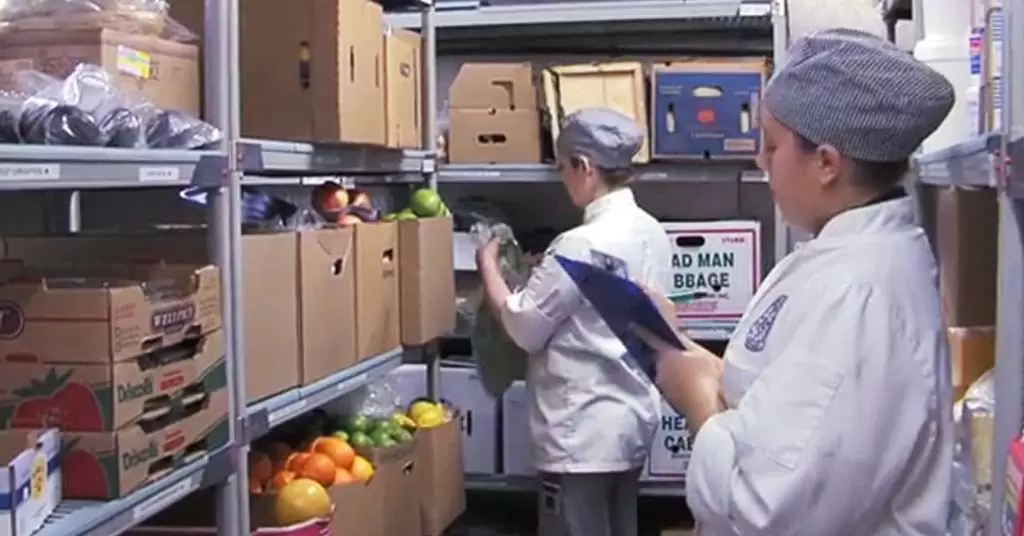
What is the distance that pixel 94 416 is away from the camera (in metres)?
2.04

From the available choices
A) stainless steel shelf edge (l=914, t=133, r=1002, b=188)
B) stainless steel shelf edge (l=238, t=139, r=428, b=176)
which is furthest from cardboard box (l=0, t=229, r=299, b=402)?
stainless steel shelf edge (l=914, t=133, r=1002, b=188)

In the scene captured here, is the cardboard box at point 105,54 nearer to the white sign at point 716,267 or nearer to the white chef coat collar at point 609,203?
the white chef coat collar at point 609,203

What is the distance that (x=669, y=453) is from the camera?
4.54 m

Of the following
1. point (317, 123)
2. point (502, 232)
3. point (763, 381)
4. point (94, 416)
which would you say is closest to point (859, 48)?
point (763, 381)

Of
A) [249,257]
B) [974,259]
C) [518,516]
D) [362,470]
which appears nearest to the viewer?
[974,259]

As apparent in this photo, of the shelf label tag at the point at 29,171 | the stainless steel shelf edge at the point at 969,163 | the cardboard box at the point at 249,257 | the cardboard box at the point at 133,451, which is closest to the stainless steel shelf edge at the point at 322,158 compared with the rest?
the cardboard box at the point at 249,257

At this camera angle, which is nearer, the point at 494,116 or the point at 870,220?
the point at 870,220

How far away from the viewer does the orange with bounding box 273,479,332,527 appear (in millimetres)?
2818

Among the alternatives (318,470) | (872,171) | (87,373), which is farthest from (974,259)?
(87,373)

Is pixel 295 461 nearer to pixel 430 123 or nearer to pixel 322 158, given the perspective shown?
pixel 322 158

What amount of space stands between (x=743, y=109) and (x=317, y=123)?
1796 millimetres

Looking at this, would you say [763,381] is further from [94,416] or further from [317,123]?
→ [317,123]

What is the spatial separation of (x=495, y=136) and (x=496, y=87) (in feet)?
0.56

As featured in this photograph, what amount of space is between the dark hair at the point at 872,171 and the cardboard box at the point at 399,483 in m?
1.73
